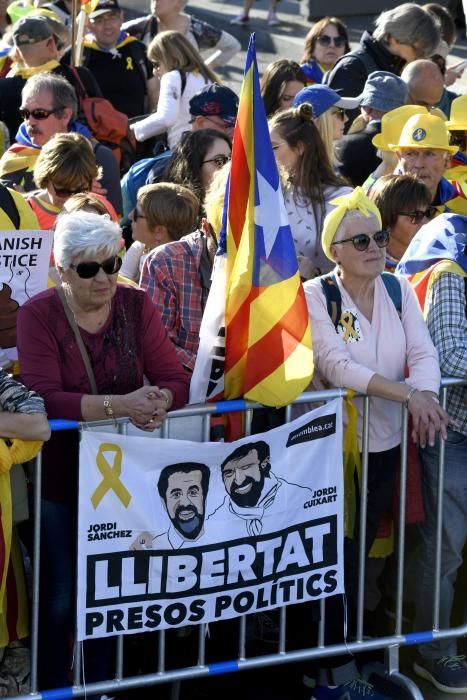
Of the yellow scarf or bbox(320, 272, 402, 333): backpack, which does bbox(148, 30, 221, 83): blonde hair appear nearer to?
the yellow scarf

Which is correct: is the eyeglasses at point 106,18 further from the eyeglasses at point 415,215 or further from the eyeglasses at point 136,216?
the eyeglasses at point 415,215

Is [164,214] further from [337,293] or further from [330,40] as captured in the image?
[330,40]

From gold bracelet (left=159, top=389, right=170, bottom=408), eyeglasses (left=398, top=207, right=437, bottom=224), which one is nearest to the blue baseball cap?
eyeglasses (left=398, top=207, right=437, bottom=224)

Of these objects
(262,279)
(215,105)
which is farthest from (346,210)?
(215,105)

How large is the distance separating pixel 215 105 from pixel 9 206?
2273 millimetres

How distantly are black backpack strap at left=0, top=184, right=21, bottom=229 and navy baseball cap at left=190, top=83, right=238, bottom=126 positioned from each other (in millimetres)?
2184

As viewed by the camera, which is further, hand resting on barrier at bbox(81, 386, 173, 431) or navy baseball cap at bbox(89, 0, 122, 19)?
navy baseball cap at bbox(89, 0, 122, 19)

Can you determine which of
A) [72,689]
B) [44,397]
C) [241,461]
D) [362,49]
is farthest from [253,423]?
[362,49]

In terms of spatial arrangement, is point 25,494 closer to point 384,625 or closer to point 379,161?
point 384,625

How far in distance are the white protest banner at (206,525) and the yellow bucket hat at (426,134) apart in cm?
227

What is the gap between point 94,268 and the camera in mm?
4680

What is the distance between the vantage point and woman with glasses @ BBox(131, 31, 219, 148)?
8.80 metres

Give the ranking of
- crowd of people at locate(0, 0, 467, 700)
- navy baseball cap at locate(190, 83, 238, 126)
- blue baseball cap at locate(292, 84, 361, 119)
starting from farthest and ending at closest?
1. navy baseball cap at locate(190, 83, 238, 126)
2. blue baseball cap at locate(292, 84, 361, 119)
3. crowd of people at locate(0, 0, 467, 700)

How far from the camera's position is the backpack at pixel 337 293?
5223 millimetres
